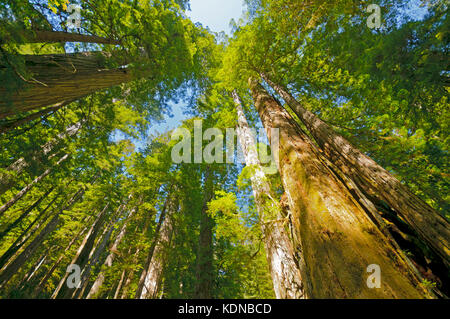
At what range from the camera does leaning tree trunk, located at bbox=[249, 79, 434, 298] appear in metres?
0.81

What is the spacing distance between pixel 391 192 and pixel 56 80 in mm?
4778

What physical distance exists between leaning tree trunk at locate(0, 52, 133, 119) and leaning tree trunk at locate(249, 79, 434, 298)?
3.24 metres

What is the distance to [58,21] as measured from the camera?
9.42ft

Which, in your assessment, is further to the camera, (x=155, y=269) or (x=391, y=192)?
(x=155, y=269)

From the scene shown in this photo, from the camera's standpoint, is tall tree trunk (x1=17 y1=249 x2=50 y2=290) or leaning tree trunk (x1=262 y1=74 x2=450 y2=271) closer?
leaning tree trunk (x1=262 y1=74 x2=450 y2=271)

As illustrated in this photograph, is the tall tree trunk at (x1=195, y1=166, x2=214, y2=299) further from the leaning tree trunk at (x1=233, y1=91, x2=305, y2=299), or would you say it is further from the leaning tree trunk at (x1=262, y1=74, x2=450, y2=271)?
the leaning tree trunk at (x1=262, y1=74, x2=450, y2=271)

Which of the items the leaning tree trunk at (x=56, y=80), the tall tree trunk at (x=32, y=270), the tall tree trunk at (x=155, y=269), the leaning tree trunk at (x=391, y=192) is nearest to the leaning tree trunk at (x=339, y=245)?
the leaning tree trunk at (x=391, y=192)

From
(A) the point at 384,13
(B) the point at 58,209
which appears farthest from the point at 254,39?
(B) the point at 58,209

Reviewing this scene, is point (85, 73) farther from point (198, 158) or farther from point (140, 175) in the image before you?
point (198, 158)

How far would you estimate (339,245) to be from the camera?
102 centimetres

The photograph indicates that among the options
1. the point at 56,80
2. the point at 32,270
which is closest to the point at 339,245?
the point at 56,80

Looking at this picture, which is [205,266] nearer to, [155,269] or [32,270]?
[155,269]

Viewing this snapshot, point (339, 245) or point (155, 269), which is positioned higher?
point (155, 269)

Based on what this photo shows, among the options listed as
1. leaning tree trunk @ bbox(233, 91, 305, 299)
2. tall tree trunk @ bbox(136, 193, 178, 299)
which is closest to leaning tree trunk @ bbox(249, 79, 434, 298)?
leaning tree trunk @ bbox(233, 91, 305, 299)
